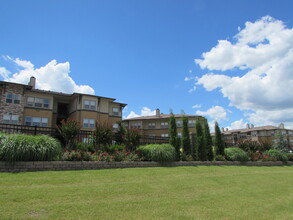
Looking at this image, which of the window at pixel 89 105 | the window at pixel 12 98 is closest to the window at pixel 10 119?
the window at pixel 12 98

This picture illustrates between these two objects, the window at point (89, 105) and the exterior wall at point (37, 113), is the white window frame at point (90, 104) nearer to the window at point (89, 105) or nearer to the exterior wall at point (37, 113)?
the window at point (89, 105)

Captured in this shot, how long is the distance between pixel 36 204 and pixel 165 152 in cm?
829

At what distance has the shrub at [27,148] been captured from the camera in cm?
829

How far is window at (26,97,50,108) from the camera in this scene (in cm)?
2825

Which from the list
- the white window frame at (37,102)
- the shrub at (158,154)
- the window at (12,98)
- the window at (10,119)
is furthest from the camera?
the white window frame at (37,102)

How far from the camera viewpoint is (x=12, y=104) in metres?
26.5

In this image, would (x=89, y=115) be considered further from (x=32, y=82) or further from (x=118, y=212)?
(x=118, y=212)

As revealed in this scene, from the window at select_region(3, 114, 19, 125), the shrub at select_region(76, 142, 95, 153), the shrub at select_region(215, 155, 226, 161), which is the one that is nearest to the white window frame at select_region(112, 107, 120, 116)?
the window at select_region(3, 114, 19, 125)

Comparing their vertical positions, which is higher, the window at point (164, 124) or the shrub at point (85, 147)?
the window at point (164, 124)

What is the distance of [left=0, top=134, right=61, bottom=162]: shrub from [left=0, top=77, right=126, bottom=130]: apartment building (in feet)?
43.4

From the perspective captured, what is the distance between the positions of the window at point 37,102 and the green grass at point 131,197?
908 inches

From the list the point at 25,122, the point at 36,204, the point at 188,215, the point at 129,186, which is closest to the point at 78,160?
the point at 129,186

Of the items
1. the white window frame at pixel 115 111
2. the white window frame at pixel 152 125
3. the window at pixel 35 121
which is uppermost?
the white window frame at pixel 115 111

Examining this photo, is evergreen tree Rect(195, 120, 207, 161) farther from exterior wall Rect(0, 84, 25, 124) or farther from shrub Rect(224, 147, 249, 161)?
exterior wall Rect(0, 84, 25, 124)
